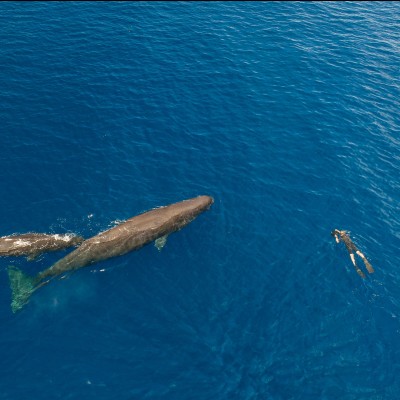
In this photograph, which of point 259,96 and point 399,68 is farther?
point 399,68

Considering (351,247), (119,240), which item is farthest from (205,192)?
(351,247)

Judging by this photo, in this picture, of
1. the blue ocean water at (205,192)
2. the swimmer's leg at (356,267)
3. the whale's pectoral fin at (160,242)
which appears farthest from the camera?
the whale's pectoral fin at (160,242)

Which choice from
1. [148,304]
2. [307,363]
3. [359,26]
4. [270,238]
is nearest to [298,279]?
[270,238]

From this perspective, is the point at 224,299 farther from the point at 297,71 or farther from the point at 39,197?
the point at 297,71

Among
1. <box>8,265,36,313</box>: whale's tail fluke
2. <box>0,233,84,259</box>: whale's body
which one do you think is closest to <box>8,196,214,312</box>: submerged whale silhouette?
<box>8,265,36,313</box>: whale's tail fluke

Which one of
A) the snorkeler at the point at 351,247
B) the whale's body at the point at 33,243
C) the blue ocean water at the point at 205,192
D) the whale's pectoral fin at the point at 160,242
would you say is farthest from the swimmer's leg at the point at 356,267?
the whale's body at the point at 33,243

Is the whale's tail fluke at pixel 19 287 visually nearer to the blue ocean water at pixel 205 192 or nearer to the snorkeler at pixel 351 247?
the blue ocean water at pixel 205 192
